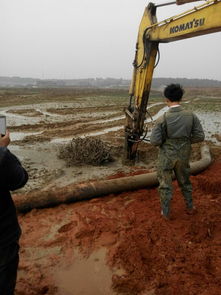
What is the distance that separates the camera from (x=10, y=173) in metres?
2.04

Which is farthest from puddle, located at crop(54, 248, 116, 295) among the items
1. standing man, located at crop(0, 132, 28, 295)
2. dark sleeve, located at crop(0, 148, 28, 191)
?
dark sleeve, located at crop(0, 148, 28, 191)

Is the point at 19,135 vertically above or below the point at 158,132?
below

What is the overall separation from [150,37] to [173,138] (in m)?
3.25

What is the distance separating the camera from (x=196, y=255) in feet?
11.6

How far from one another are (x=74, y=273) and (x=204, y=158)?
506cm

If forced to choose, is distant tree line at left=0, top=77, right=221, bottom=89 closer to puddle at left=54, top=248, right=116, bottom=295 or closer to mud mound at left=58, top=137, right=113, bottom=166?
mud mound at left=58, top=137, right=113, bottom=166

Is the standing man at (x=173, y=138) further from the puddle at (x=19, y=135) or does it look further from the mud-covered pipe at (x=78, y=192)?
the puddle at (x=19, y=135)

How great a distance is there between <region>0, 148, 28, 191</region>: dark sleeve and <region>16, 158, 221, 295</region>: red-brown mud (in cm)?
156

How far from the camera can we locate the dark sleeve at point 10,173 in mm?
2010

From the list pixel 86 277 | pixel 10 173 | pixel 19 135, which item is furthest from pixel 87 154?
pixel 10 173

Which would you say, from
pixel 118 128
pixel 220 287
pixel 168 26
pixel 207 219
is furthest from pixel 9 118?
pixel 220 287

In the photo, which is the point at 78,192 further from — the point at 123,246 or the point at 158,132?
the point at 158,132

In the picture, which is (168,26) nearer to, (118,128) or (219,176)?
(219,176)

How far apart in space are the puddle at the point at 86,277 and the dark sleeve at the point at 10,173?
5.26ft
